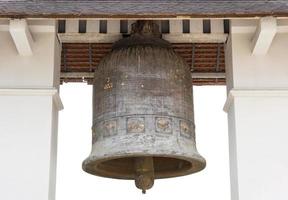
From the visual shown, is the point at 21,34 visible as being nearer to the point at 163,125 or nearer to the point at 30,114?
the point at 30,114

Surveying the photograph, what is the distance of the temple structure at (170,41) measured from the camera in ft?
22.2

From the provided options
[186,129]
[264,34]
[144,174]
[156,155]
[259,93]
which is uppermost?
[264,34]

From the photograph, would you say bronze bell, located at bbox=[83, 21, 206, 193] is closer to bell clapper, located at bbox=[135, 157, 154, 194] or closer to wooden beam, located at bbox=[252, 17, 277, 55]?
bell clapper, located at bbox=[135, 157, 154, 194]

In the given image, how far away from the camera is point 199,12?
6.66 m

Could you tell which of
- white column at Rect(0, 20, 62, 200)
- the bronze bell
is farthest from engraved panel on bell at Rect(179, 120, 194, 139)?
white column at Rect(0, 20, 62, 200)

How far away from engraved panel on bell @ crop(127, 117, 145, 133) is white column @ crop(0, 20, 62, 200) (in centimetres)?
83

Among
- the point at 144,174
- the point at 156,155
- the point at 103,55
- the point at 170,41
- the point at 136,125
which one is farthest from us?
the point at 103,55

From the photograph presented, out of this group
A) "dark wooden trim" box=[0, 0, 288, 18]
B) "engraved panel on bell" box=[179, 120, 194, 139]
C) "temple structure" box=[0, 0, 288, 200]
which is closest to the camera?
"dark wooden trim" box=[0, 0, 288, 18]

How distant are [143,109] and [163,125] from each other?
248mm

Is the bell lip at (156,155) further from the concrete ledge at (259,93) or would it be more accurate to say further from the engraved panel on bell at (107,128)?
the concrete ledge at (259,93)

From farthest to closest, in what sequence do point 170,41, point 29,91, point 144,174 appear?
point 170,41
point 29,91
point 144,174

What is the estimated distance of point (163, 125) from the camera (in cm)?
692

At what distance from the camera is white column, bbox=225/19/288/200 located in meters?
6.98

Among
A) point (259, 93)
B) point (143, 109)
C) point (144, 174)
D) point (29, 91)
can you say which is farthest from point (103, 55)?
point (259, 93)
